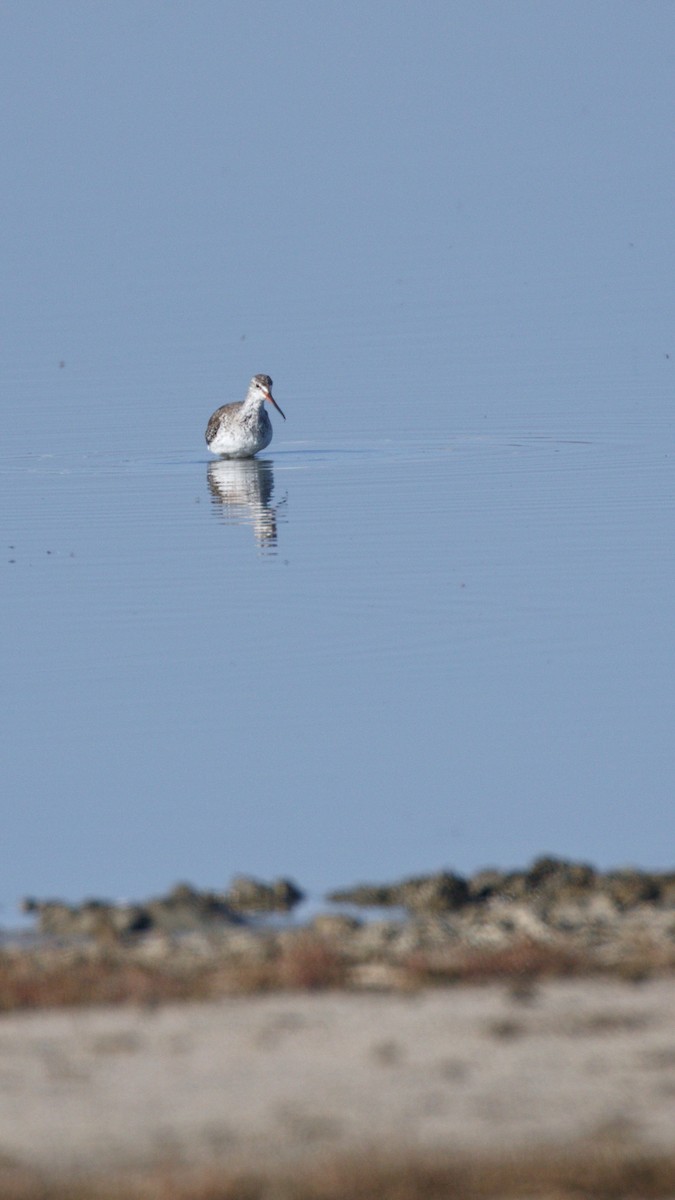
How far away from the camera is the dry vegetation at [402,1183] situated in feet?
28.9

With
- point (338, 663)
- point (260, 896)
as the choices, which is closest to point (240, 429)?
point (338, 663)

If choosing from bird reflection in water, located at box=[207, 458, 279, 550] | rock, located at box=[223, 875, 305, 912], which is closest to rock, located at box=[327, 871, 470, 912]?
rock, located at box=[223, 875, 305, 912]

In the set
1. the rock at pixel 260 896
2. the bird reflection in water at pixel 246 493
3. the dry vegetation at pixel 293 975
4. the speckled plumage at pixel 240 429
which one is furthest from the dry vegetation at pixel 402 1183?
the speckled plumage at pixel 240 429

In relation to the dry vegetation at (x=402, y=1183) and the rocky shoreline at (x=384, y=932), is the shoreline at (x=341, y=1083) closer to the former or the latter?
the dry vegetation at (x=402, y=1183)

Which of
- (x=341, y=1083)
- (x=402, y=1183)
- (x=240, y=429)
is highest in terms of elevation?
(x=240, y=429)

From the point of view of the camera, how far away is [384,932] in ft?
41.8

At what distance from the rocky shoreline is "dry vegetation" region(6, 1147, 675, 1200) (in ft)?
7.78

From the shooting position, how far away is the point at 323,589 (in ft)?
73.5

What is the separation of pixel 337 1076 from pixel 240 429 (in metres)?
21.8

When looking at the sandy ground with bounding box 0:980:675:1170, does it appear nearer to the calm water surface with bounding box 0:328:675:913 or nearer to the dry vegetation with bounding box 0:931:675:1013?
the dry vegetation with bounding box 0:931:675:1013

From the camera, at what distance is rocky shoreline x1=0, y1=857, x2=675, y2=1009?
1152 centimetres

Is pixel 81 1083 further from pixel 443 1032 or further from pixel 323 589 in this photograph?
pixel 323 589

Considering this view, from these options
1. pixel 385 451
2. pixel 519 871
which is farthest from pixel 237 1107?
pixel 385 451

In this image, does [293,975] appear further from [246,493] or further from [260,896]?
[246,493]
